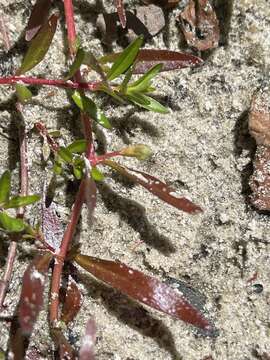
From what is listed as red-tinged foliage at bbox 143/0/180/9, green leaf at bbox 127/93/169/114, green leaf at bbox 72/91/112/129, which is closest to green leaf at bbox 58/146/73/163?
green leaf at bbox 72/91/112/129

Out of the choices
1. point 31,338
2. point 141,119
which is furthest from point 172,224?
point 31,338

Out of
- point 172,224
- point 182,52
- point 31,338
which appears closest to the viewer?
point 31,338

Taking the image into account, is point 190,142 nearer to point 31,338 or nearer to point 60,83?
point 60,83

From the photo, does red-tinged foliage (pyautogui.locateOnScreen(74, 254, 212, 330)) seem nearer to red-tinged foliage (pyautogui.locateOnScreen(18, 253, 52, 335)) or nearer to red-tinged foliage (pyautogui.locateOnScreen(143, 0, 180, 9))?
red-tinged foliage (pyautogui.locateOnScreen(18, 253, 52, 335))

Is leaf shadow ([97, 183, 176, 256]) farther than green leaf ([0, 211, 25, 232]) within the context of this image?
Yes

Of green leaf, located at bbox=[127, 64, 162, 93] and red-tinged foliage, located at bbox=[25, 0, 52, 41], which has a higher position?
red-tinged foliage, located at bbox=[25, 0, 52, 41]

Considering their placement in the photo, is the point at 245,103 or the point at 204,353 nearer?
the point at 204,353

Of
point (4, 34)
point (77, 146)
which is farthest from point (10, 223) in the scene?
point (4, 34)
